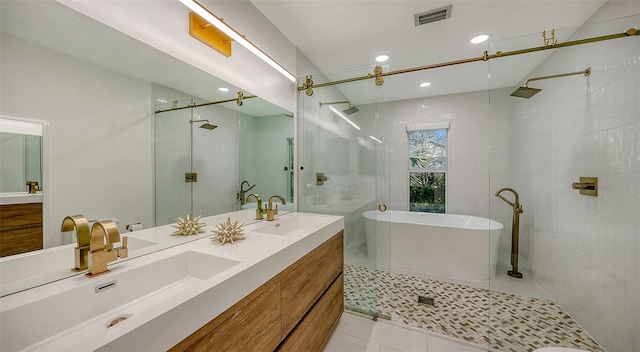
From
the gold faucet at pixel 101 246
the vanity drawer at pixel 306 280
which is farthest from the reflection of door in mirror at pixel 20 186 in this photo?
the vanity drawer at pixel 306 280

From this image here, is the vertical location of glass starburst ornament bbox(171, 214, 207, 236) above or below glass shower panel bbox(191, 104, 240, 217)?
below

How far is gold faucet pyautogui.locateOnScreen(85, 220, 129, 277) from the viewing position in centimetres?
81

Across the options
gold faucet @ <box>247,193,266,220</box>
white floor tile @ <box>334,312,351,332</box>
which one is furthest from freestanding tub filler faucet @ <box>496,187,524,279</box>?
gold faucet @ <box>247,193,266,220</box>

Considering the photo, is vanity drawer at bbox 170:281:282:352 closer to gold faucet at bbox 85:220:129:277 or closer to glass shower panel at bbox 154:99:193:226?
gold faucet at bbox 85:220:129:277

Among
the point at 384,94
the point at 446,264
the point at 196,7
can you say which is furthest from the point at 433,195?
the point at 196,7

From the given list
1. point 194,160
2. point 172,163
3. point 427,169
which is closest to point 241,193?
point 194,160

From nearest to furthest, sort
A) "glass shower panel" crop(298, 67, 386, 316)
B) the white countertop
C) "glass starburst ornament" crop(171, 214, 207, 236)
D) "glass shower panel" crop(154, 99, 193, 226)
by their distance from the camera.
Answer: the white countertop
"glass shower panel" crop(154, 99, 193, 226)
"glass starburst ornament" crop(171, 214, 207, 236)
"glass shower panel" crop(298, 67, 386, 316)

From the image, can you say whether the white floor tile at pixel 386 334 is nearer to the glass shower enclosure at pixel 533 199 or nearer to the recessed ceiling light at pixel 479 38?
the glass shower enclosure at pixel 533 199

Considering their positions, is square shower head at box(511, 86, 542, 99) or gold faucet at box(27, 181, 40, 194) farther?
square shower head at box(511, 86, 542, 99)

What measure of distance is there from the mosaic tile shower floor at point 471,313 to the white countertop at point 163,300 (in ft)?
4.43

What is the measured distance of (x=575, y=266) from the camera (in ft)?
6.02

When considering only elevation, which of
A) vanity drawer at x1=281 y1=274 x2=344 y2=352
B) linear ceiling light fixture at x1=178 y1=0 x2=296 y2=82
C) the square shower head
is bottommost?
vanity drawer at x1=281 y1=274 x2=344 y2=352

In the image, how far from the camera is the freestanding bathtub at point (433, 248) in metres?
2.55

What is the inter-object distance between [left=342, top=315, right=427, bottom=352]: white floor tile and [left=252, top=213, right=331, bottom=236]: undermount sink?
919mm
